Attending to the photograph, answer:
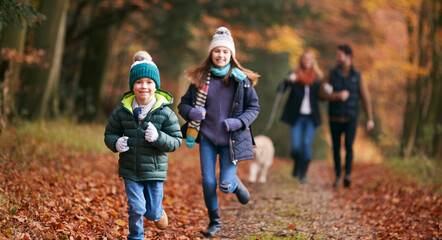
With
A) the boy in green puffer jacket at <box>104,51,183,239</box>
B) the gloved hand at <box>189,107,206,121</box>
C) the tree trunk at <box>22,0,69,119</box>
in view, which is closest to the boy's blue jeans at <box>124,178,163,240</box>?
the boy in green puffer jacket at <box>104,51,183,239</box>

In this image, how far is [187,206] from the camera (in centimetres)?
670

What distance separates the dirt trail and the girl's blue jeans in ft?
1.98

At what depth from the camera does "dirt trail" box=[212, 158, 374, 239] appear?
501 centimetres

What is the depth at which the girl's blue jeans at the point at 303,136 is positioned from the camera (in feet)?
27.2

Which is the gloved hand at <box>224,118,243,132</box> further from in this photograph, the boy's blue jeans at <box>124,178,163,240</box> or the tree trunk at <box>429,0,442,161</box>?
the tree trunk at <box>429,0,442,161</box>

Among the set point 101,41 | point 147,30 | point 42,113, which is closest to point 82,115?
point 101,41

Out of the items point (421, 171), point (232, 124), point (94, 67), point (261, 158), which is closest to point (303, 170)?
point (261, 158)

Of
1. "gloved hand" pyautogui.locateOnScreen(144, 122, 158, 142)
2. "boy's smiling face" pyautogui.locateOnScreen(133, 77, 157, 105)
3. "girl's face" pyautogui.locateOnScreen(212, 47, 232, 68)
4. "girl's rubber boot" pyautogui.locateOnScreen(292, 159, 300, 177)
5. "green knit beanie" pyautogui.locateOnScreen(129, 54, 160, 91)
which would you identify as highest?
"girl's face" pyautogui.locateOnScreen(212, 47, 232, 68)

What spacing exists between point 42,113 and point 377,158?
10586mm

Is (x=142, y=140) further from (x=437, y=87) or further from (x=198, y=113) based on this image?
(x=437, y=87)

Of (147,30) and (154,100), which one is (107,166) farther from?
(147,30)

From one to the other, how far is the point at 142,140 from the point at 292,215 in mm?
2695

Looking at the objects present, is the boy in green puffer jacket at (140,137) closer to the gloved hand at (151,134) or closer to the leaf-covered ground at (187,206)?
the gloved hand at (151,134)

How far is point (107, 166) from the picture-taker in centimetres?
777
